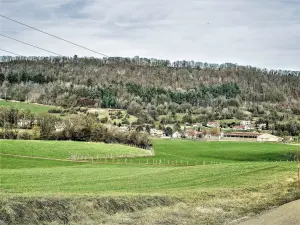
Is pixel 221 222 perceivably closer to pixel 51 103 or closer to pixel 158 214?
pixel 158 214

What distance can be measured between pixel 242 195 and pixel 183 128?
134219mm

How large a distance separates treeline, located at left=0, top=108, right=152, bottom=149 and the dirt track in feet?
253

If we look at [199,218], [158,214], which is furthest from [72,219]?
[199,218]

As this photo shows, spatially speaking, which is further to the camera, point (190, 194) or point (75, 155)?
point (75, 155)

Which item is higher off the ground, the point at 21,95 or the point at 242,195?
the point at 21,95

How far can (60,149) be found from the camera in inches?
2913

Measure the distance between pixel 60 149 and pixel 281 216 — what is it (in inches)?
2418

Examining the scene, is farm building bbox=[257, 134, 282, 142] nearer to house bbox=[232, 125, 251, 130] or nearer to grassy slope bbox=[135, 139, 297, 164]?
grassy slope bbox=[135, 139, 297, 164]

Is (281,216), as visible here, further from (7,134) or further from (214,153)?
(214,153)

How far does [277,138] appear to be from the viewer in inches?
5153

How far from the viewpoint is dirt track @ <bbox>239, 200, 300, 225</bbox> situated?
48.7 ft

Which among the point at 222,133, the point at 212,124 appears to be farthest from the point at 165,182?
the point at 212,124

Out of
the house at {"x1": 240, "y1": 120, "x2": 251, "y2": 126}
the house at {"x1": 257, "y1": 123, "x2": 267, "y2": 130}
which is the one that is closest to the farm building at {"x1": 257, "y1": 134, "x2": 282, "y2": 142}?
the house at {"x1": 257, "y1": 123, "x2": 267, "y2": 130}

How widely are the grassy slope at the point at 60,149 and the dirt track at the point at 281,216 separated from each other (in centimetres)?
5495
